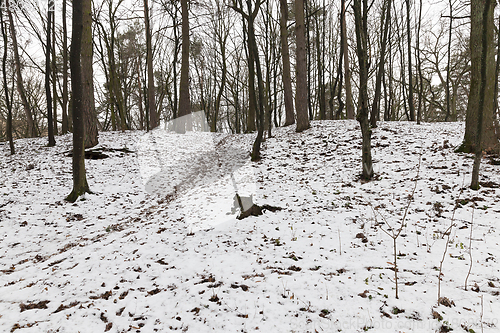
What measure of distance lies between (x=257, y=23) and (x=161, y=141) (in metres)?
11.8

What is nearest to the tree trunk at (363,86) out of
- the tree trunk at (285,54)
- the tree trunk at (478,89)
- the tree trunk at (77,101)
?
the tree trunk at (478,89)

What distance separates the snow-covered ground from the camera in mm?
2588

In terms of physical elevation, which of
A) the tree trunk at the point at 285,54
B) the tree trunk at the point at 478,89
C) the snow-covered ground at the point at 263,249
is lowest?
the snow-covered ground at the point at 263,249

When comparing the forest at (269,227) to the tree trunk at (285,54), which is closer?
the forest at (269,227)

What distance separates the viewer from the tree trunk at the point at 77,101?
245 inches

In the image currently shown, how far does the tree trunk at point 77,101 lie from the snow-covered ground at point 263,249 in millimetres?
388

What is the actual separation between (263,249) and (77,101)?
20.4 feet

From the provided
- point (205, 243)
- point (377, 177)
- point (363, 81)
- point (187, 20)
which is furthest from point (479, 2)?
point (187, 20)

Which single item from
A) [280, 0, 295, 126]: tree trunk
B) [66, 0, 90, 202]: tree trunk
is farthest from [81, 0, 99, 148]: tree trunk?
[280, 0, 295, 126]: tree trunk

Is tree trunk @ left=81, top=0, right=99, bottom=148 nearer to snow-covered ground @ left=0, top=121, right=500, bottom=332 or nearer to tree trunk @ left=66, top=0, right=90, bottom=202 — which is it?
snow-covered ground @ left=0, top=121, right=500, bottom=332

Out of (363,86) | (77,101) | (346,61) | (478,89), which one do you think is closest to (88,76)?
(77,101)

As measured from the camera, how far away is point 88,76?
394 inches

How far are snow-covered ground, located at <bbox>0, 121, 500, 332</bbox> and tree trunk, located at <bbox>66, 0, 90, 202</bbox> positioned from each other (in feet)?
1.27

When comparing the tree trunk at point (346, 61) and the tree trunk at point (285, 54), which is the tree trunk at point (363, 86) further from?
the tree trunk at point (346, 61)
